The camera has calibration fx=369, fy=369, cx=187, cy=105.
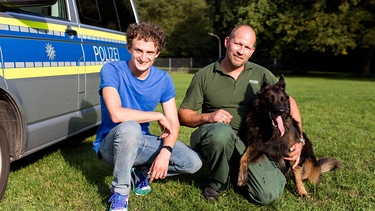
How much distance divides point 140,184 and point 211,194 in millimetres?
678

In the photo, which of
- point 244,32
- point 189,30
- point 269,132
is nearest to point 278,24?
point 189,30

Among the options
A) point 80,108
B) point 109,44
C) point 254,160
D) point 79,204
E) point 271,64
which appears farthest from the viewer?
point 271,64

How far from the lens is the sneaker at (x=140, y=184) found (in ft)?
11.3

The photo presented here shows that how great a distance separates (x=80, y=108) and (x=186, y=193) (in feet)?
5.71

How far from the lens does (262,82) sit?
11.8 ft

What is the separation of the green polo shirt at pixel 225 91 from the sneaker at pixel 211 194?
688 mm

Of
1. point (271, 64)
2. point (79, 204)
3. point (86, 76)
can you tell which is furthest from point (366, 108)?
point (271, 64)

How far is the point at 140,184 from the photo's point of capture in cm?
350

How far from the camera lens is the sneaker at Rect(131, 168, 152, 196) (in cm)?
345

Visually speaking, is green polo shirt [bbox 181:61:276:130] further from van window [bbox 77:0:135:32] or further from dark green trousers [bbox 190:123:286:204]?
van window [bbox 77:0:135:32]

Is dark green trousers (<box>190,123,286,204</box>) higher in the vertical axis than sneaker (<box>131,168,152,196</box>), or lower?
higher

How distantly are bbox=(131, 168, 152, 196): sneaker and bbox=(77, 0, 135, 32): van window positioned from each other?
2.08 m

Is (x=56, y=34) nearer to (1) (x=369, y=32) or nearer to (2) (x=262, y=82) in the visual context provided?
(2) (x=262, y=82)

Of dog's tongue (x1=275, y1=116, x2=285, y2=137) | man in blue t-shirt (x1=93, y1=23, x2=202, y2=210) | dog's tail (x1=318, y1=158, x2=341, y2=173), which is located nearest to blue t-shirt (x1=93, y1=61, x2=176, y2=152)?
man in blue t-shirt (x1=93, y1=23, x2=202, y2=210)
